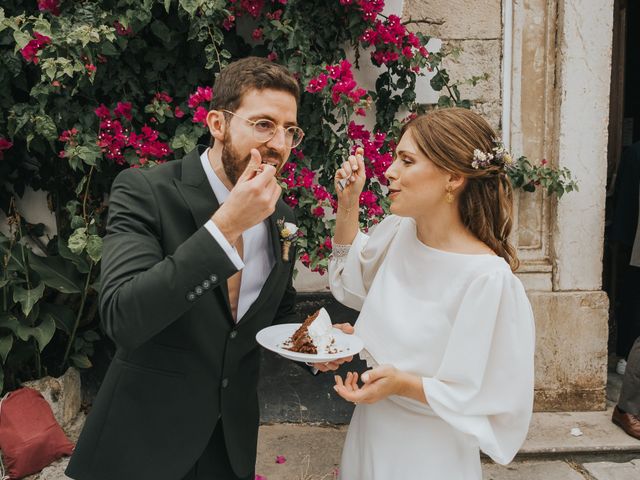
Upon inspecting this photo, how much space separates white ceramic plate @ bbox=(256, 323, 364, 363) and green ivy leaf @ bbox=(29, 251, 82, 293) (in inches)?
81.1

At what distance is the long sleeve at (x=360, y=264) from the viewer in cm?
212

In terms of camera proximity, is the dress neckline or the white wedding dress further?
the dress neckline

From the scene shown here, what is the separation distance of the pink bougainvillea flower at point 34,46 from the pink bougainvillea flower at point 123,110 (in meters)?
0.47

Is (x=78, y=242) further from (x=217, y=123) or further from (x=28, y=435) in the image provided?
(x=217, y=123)

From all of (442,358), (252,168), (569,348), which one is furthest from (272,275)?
(569,348)

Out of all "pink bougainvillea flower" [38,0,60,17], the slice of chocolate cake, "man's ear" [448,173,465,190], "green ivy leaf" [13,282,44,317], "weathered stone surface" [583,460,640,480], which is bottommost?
"weathered stone surface" [583,460,640,480]

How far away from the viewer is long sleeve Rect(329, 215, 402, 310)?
6.95ft

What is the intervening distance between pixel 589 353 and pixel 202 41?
3402 millimetres

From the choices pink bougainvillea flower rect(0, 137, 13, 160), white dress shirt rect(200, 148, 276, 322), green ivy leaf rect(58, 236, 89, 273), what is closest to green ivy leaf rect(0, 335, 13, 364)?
green ivy leaf rect(58, 236, 89, 273)

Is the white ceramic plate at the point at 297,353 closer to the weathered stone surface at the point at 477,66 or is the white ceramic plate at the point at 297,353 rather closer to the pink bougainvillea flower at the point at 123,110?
the pink bougainvillea flower at the point at 123,110

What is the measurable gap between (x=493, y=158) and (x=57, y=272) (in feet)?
9.14

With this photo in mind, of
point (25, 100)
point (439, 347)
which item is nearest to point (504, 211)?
point (439, 347)

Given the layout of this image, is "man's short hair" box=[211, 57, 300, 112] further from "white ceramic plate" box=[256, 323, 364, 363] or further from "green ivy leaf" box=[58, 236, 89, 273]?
"green ivy leaf" box=[58, 236, 89, 273]

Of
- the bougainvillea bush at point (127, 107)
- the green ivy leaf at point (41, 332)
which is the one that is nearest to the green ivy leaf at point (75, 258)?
the bougainvillea bush at point (127, 107)
